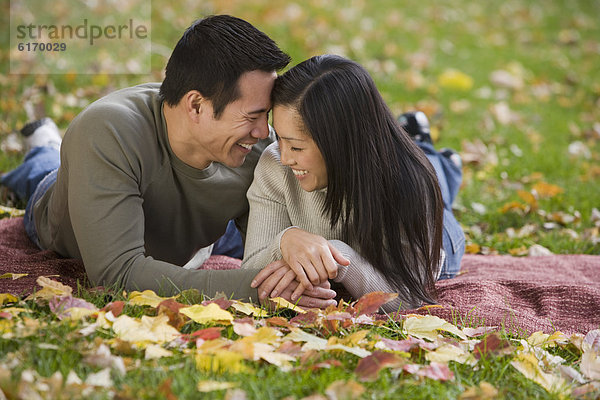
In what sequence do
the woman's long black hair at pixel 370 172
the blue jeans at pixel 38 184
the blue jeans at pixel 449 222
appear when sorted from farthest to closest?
the blue jeans at pixel 38 184, the blue jeans at pixel 449 222, the woman's long black hair at pixel 370 172

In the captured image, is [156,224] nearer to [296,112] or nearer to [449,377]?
[296,112]

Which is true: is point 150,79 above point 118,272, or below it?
above

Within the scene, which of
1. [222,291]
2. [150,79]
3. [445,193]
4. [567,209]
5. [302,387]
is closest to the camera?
[302,387]

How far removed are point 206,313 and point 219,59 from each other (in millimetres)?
985

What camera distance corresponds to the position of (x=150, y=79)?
19.1 feet

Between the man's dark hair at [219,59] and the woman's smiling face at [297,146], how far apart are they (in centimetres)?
19

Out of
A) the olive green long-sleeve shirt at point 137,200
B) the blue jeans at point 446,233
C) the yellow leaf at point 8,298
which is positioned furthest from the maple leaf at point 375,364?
the blue jeans at point 446,233

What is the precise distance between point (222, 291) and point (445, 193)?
1.65 m

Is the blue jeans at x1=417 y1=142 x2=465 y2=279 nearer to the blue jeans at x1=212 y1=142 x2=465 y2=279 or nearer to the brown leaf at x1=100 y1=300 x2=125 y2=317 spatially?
the blue jeans at x1=212 y1=142 x2=465 y2=279

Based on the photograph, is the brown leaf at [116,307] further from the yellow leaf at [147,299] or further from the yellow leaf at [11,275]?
the yellow leaf at [11,275]

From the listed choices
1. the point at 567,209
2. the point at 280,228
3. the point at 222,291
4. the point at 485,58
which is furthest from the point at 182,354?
the point at 485,58

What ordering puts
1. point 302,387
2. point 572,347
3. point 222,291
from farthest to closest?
point 222,291, point 572,347, point 302,387

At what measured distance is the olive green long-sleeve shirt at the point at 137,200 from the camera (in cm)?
222

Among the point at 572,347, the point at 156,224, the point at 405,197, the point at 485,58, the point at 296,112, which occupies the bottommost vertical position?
the point at 572,347
